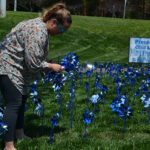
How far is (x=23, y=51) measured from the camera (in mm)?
3373

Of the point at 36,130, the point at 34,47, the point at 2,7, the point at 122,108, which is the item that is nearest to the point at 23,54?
the point at 34,47

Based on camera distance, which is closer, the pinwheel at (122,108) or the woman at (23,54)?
the woman at (23,54)

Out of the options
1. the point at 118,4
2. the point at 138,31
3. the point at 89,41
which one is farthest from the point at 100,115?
the point at 118,4

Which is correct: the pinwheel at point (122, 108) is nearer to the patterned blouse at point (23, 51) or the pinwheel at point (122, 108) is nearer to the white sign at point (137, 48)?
the patterned blouse at point (23, 51)

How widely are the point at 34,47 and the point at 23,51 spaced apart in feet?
0.66

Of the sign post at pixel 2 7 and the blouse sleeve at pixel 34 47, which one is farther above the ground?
the sign post at pixel 2 7

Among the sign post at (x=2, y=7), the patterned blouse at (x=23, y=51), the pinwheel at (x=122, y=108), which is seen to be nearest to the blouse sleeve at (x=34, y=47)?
the patterned blouse at (x=23, y=51)

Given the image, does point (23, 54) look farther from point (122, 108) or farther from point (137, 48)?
point (137, 48)

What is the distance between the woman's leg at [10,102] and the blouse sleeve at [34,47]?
1.01 feet

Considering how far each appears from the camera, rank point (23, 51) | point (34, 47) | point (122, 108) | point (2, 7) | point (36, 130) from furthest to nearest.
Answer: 1. point (2, 7)
2. point (36, 130)
3. point (122, 108)
4. point (23, 51)
5. point (34, 47)

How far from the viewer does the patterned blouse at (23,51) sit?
10.6 ft

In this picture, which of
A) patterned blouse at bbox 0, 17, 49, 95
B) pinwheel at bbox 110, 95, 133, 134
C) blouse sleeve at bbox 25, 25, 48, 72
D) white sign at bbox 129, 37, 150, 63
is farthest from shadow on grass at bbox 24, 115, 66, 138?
white sign at bbox 129, 37, 150, 63

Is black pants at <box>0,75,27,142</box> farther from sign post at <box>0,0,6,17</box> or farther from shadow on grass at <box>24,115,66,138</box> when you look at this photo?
sign post at <box>0,0,6,17</box>

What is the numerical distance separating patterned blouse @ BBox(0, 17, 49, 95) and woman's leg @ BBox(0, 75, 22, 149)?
2.1 inches
